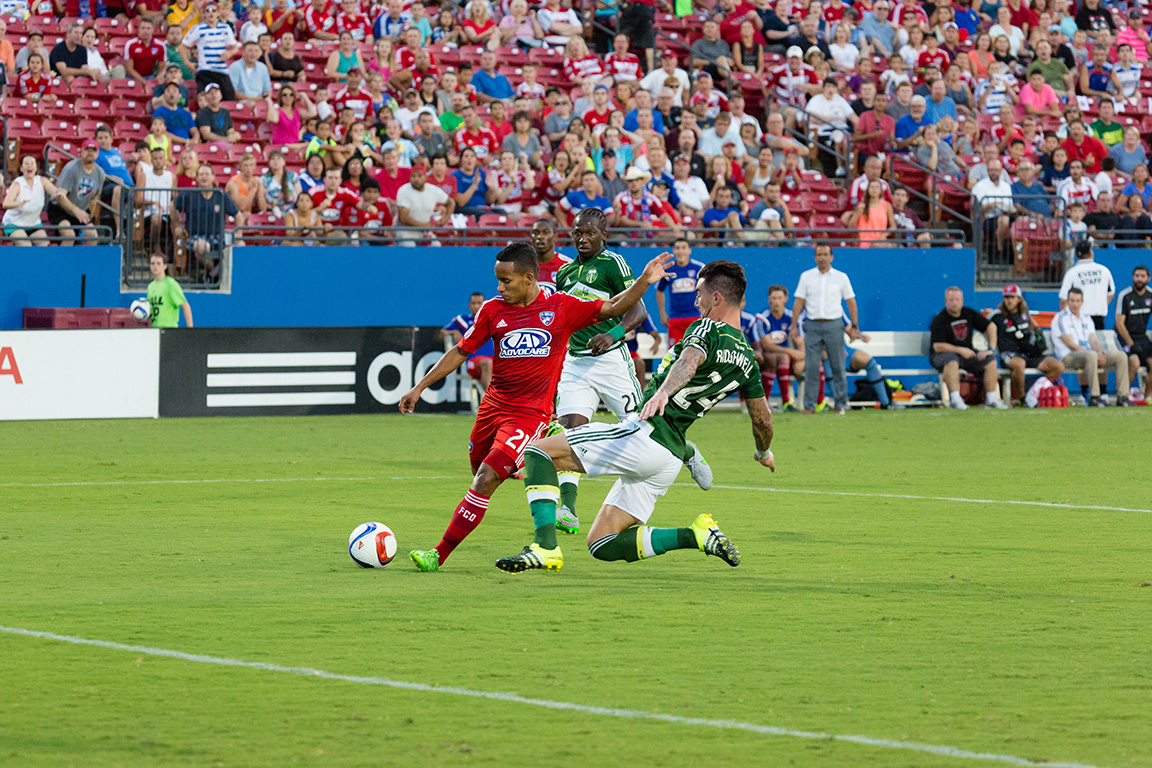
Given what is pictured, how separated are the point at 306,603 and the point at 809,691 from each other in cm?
301

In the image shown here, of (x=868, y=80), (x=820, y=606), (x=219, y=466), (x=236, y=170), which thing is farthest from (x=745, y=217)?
(x=820, y=606)

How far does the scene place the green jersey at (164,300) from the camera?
69.1 ft

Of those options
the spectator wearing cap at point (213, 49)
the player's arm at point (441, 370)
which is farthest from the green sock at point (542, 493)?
the spectator wearing cap at point (213, 49)

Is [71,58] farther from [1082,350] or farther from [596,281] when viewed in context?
[1082,350]

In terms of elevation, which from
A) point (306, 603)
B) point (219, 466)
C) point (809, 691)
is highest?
point (809, 691)

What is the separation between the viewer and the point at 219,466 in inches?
611

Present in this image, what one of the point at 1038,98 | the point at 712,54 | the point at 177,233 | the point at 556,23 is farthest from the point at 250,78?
the point at 1038,98

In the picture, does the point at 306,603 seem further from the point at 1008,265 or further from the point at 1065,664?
the point at 1008,265

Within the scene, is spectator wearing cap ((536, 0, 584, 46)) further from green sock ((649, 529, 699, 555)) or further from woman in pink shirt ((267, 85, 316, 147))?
green sock ((649, 529, 699, 555))

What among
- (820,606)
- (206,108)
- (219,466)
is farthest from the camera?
(206,108)

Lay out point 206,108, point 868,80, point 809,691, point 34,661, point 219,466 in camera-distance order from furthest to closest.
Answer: point 868,80, point 206,108, point 219,466, point 34,661, point 809,691

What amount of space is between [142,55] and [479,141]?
4.96 metres

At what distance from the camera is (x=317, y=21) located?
24.9m

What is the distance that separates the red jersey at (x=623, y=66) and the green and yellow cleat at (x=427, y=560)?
18.0 meters
